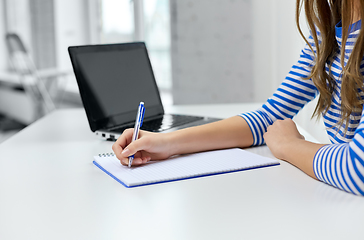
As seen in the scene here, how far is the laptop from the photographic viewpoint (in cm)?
92

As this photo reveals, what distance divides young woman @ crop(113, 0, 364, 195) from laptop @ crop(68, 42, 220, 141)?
0.20m

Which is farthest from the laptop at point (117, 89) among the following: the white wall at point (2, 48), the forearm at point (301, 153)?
the white wall at point (2, 48)

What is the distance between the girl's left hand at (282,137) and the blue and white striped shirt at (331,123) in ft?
0.18

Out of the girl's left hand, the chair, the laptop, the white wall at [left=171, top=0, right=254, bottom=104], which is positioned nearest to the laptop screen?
the laptop

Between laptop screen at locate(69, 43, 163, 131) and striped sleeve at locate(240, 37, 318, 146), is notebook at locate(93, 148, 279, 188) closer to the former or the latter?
striped sleeve at locate(240, 37, 318, 146)

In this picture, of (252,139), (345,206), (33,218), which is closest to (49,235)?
(33,218)

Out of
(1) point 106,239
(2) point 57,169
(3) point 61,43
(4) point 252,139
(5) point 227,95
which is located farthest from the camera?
(3) point 61,43

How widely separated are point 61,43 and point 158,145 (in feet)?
10.6

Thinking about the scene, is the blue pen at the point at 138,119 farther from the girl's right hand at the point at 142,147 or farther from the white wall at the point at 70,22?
the white wall at the point at 70,22

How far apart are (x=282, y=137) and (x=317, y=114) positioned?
0.40 feet

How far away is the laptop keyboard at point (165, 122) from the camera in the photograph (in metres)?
0.93

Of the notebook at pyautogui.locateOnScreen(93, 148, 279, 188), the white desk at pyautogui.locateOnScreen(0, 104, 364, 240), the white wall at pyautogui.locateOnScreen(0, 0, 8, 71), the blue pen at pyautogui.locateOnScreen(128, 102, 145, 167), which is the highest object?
the white wall at pyautogui.locateOnScreen(0, 0, 8, 71)

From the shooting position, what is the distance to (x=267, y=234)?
0.40 metres

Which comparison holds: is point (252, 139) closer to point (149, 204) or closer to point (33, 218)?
point (149, 204)
